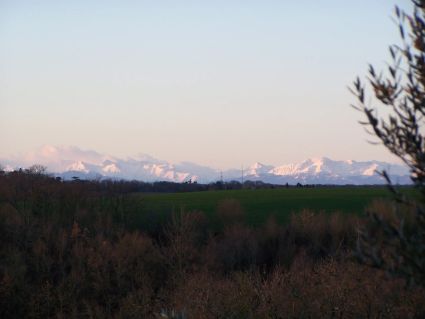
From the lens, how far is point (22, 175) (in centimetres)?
5438

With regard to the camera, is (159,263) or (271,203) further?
(271,203)

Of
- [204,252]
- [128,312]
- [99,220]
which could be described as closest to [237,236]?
[204,252]

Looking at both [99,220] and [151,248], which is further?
[99,220]

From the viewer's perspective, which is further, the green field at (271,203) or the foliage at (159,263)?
the green field at (271,203)

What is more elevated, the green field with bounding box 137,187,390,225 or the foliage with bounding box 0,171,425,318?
the green field with bounding box 137,187,390,225

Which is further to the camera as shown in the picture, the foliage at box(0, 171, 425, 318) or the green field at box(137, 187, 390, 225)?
the green field at box(137, 187, 390, 225)

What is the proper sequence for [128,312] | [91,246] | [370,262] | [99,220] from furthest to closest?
[99,220] → [91,246] → [128,312] → [370,262]

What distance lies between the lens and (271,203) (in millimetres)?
76188

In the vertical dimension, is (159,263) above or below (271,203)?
below

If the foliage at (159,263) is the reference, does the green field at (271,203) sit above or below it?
above

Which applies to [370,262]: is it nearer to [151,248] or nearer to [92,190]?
[151,248]

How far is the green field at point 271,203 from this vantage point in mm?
65213

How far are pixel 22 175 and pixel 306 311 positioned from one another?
37.2 m

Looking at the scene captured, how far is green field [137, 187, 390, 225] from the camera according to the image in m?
65.2
